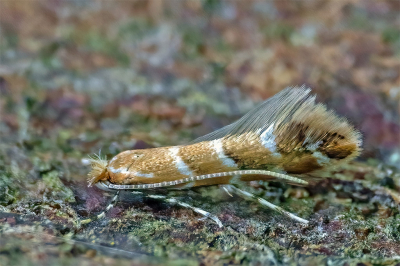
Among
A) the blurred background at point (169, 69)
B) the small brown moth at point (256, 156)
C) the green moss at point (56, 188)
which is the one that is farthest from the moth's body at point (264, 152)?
the blurred background at point (169, 69)

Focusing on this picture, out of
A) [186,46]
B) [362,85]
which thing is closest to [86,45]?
[186,46]

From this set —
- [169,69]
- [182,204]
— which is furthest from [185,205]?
[169,69]

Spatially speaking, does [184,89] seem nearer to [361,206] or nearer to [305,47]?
[305,47]

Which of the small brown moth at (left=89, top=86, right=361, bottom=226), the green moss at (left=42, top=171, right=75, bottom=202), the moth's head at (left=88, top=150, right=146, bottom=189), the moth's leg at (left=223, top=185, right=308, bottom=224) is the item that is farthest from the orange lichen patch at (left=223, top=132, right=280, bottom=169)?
the green moss at (left=42, top=171, right=75, bottom=202)

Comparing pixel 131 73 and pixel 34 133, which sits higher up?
pixel 131 73

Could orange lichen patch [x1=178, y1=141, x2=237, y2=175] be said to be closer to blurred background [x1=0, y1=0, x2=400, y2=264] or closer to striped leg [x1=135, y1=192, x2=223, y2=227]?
striped leg [x1=135, y1=192, x2=223, y2=227]

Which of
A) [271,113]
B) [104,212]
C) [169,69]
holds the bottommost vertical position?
[104,212]

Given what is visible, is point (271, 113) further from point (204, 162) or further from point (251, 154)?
point (204, 162)
